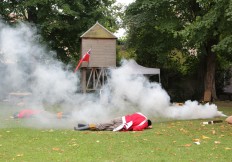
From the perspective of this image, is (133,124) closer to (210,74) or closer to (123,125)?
(123,125)

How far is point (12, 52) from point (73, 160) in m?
10.9

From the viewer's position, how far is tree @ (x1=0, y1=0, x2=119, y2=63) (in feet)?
93.6

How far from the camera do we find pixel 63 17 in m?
29.9

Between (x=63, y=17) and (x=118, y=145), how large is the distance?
2046 cm

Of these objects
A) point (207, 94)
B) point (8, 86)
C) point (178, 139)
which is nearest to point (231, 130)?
point (178, 139)

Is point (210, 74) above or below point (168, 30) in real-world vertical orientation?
below

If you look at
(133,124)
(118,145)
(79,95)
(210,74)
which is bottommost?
(118,145)

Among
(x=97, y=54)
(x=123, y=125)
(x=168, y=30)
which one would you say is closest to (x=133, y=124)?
(x=123, y=125)

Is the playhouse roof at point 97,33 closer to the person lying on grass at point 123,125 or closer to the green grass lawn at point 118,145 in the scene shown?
the green grass lawn at point 118,145

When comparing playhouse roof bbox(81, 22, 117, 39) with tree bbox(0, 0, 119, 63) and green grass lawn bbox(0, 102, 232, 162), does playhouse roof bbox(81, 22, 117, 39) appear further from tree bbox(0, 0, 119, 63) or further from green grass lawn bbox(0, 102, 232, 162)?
green grass lawn bbox(0, 102, 232, 162)

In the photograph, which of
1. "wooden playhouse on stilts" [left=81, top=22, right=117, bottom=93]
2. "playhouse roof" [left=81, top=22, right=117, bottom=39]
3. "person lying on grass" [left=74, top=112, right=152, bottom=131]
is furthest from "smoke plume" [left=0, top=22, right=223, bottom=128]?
"playhouse roof" [left=81, top=22, right=117, bottom=39]

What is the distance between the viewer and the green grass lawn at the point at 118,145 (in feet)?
30.3

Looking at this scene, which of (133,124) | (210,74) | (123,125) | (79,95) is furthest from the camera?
(210,74)

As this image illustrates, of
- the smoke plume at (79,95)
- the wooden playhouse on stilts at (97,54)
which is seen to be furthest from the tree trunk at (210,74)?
the smoke plume at (79,95)
